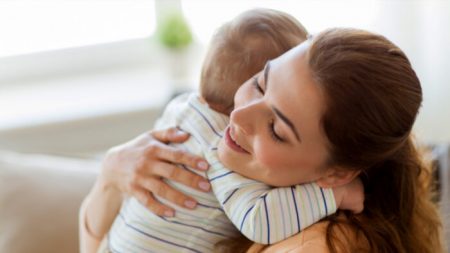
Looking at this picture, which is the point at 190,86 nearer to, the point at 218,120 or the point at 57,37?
the point at 57,37

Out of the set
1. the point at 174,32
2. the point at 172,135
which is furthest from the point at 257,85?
the point at 174,32

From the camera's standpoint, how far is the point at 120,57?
2568 millimetres

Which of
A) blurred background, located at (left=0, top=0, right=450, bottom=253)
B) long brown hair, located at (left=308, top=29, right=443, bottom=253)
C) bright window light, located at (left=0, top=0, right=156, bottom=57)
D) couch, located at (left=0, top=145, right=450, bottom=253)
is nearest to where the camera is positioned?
long brown hair, located at (left=308, top=29, right=443, bottom=253)

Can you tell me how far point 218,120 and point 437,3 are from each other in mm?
1212

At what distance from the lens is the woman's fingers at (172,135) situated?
1305 millimetres

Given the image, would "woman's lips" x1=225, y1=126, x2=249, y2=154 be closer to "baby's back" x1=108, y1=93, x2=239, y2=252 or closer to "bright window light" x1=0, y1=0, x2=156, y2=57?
"baby's back" x1=108, y1=93, x2=239, y2=252

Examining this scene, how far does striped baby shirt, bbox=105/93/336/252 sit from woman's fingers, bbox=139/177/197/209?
0.01 m

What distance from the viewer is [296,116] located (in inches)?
39.7

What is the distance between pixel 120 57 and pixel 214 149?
1.44 m

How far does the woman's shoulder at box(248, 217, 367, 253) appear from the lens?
1.08 m

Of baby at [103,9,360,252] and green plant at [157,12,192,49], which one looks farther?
green plant at [157,12,192,49]

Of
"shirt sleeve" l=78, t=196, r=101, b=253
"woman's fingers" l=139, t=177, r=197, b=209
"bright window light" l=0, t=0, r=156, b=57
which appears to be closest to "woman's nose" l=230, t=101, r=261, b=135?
"woman's fingers" l=139, t=177, r=197, b=209

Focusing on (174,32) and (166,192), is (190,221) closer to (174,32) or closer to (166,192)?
(166,192)

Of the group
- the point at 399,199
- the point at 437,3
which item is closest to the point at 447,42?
the point at 437,3
